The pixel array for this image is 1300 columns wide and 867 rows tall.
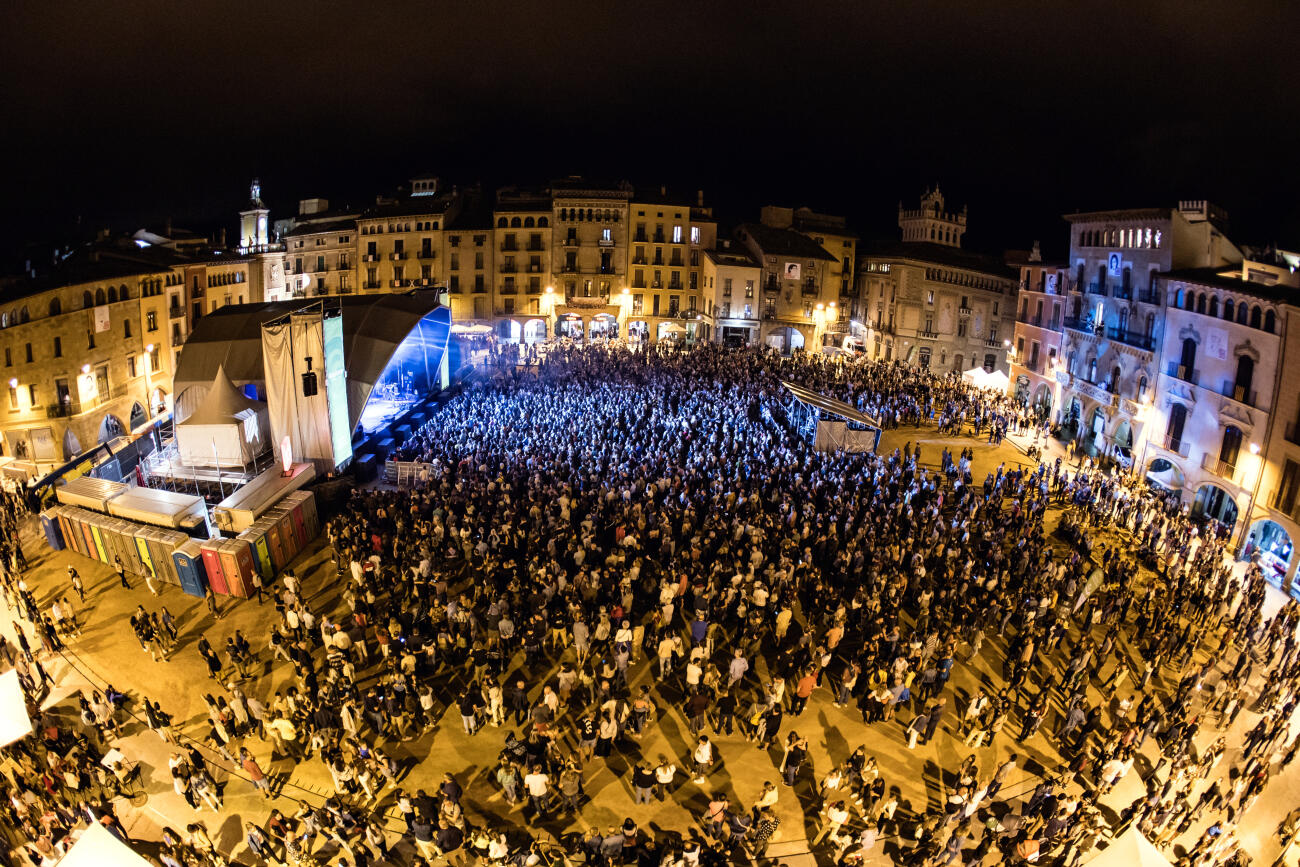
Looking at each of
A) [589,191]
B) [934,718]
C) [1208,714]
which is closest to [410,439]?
[934,718]

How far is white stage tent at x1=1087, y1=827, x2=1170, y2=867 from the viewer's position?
8961mm

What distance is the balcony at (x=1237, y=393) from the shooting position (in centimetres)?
2417

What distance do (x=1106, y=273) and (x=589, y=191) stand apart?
101ft

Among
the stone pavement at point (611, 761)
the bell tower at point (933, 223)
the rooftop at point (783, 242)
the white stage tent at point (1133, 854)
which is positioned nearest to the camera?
the white stage tent at point (1133, 854)

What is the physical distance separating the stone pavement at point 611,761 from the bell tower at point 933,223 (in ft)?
161

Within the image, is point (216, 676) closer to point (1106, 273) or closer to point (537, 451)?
point (537, 451)

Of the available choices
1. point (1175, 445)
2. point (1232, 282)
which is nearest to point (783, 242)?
point (1175, 445)

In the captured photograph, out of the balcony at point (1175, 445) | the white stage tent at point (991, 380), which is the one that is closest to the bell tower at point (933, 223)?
the white stage tent at point (991, 380)

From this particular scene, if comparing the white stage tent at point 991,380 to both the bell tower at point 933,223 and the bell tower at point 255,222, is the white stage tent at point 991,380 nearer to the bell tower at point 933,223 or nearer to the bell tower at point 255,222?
the bell tower at point 933,223

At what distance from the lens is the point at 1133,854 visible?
9.00 m

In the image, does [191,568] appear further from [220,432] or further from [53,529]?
[220,432]

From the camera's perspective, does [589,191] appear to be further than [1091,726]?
Yes

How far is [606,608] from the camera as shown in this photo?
14.8m

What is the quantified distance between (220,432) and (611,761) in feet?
55.6
